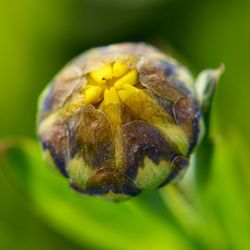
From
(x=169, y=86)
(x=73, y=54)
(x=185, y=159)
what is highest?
(x=169, y=86)

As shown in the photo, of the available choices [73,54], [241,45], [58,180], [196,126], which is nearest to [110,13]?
[73,54]

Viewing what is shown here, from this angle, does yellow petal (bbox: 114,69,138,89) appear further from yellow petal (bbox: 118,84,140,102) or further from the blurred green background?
the blurred green background

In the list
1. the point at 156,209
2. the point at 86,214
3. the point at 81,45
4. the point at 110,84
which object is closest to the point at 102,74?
the point at 110,84

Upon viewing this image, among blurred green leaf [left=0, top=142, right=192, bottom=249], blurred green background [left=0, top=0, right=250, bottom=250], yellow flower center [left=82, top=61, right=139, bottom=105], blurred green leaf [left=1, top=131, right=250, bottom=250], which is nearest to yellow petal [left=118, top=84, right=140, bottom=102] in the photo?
yellow flower center [left=82, top=61, right=139, bottom=105]

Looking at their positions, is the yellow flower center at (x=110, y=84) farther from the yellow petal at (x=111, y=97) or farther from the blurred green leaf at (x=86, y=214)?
the blurred green leaf at (x=86, y=214)

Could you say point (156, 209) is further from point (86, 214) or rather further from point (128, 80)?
point (128, 80)

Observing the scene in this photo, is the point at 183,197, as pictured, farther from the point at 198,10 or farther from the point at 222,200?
the point at 198,10
